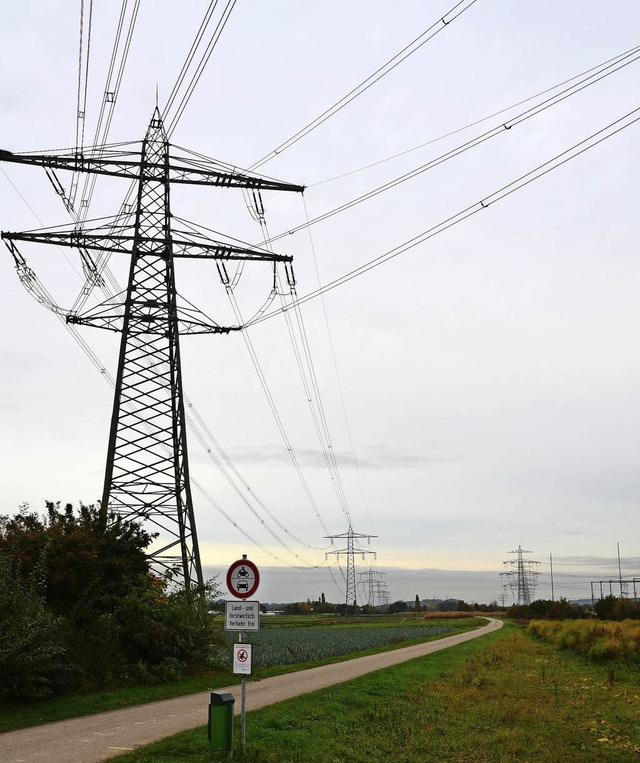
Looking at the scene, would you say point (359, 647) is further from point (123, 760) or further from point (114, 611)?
point (123, 760)

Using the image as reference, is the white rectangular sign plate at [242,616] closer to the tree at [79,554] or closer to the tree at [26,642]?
the tree at [26,642]

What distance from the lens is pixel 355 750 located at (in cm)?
1327

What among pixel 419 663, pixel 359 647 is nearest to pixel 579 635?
pixel 359 647

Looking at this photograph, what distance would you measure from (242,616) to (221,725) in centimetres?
168

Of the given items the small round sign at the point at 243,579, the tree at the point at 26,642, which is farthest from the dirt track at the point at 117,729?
the small round sign at the point at 243,579

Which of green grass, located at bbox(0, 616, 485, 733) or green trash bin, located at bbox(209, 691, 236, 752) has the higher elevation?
green trash bin, located at bbox(209, 691, 236, 752)

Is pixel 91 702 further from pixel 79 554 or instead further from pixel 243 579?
pixel 243 579

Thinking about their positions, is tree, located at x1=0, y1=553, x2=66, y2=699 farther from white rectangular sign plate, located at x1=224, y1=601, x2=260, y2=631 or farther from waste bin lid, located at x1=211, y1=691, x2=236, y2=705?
white rectangular sign plate, located at x1=224, y1=601, x2=260, y2=631

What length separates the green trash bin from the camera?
39.3ft

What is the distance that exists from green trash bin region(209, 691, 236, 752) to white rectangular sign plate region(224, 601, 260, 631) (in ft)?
3.54

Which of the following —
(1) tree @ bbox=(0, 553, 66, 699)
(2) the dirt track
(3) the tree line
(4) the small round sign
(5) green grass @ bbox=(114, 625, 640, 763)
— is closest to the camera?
(4) the small round sign

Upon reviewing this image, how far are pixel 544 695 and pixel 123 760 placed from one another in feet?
43.9

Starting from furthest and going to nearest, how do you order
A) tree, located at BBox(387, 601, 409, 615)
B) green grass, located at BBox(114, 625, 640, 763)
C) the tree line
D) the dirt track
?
tree, located at BBox(387, 601, 409, 615) → the tree line → green grass, located at BBox(114, 625, 640, 763) → the dirt track

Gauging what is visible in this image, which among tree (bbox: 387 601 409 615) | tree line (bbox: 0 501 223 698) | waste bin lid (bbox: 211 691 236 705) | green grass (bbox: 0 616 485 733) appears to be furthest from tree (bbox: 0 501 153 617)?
tree (bbox: 387 601 409 615)
